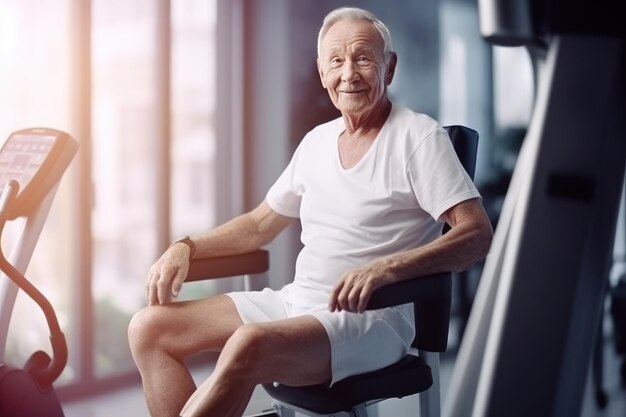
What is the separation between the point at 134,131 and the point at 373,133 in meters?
1.75

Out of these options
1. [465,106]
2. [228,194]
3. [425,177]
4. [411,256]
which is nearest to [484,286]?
[411,256]

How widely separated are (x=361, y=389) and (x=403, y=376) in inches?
4.0

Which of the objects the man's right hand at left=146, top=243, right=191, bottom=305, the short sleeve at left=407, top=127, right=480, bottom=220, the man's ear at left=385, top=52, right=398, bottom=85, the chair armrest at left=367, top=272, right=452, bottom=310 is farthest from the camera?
the man's ear at left=385, top=52, right=398, bottom=85

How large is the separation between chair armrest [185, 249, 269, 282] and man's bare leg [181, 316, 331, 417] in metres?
0.34

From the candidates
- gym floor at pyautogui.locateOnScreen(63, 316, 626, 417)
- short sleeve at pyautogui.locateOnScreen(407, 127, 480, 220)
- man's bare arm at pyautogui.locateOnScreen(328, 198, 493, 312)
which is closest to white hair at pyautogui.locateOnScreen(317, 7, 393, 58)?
short sleeve at pyautogui.locateOnScreen(407, 127, 480, 220)

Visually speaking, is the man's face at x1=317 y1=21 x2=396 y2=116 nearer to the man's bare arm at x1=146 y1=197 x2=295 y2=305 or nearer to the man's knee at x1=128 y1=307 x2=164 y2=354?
the man's bare arm at x1=146 y1=197 x2=295 y2=305

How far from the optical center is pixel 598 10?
61cm

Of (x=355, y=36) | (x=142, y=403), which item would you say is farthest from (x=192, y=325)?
(x=142, y=403)

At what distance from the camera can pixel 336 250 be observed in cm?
166

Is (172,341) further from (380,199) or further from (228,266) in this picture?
(380,199)

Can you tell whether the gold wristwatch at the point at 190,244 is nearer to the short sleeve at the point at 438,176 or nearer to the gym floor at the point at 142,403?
the short sleeve at the point at 438,176

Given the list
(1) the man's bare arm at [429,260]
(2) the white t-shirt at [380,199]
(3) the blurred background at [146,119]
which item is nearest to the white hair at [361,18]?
(2) the white t-shirt at [380,199]

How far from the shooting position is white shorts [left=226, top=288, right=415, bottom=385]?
141cm

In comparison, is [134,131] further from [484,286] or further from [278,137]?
[484,286]
